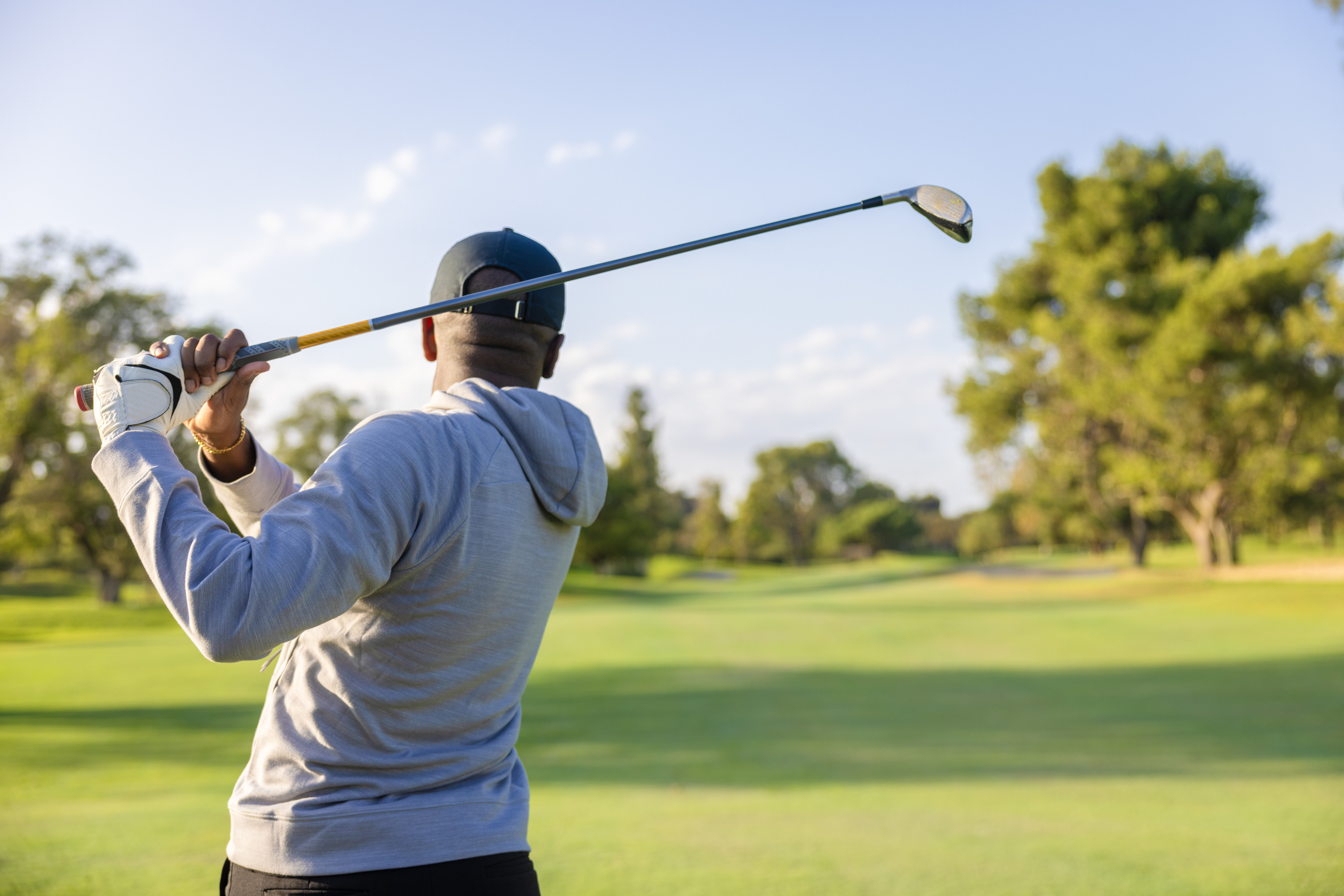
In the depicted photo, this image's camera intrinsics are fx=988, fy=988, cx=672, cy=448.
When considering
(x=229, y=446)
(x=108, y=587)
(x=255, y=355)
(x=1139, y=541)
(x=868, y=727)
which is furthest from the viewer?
(x=1139, y=541)

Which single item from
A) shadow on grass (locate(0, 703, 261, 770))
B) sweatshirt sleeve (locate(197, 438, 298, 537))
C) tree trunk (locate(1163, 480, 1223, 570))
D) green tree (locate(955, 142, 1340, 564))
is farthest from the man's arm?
tree trunk (locate(1163, 480, 1223, 570))

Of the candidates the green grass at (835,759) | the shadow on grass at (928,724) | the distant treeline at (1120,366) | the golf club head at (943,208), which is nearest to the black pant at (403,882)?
the golf club head at (943,208)

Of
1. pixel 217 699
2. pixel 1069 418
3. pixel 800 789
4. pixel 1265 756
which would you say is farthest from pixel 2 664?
pixel 1069 418

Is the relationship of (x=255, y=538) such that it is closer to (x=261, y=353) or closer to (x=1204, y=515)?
(x=261, y=353)

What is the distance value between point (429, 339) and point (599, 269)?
0.34 meters

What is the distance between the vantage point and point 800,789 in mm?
6129

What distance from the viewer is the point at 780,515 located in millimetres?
78375

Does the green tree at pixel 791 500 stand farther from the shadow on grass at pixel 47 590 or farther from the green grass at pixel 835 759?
the green grass at pixel 835 759

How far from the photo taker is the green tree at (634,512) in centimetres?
Result: 4659

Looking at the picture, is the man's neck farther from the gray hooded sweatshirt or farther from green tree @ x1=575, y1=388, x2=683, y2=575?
green tree @ x1=575, y1=388, x2=683, y2=575

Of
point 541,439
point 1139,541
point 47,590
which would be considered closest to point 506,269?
point 541,439

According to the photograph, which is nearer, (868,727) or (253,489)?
(253,489)

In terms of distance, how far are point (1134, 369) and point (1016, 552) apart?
1966 inches

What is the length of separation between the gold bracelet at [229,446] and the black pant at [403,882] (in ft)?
2.03
